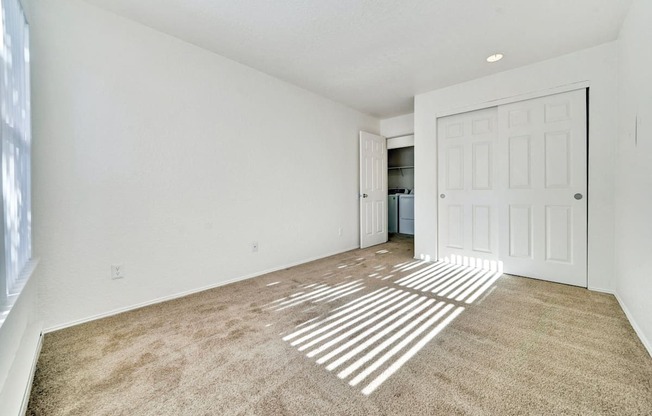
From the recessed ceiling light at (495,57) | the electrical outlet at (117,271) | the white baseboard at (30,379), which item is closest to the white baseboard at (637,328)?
the recessed ceiling light at (495,57)

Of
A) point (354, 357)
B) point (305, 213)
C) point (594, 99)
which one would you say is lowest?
point (354, 357)

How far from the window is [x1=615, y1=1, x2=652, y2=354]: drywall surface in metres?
3.41

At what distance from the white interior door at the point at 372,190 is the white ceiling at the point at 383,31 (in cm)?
163

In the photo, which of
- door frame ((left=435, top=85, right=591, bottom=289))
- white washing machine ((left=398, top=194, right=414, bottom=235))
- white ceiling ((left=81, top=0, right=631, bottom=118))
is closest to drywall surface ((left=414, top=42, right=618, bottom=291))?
door frame ((left=435, top=85, right=591, bottom=289))

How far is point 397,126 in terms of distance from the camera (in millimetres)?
5105

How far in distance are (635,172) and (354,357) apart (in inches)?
95.0

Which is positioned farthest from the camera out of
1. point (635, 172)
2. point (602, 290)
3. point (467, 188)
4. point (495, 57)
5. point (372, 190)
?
point (372, 190)

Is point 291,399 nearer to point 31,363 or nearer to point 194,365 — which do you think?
point 194,365

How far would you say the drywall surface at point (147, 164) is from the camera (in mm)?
1983

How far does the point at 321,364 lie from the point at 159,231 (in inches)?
74.1

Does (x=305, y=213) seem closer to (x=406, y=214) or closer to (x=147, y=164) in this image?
(x=147, y=164)

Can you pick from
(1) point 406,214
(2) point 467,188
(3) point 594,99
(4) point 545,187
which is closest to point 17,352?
(2) point 467,188

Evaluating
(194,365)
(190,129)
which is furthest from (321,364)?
(190,129)

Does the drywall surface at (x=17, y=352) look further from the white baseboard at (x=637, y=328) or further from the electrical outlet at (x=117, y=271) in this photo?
the white baseboard at (x=637, y=328)
